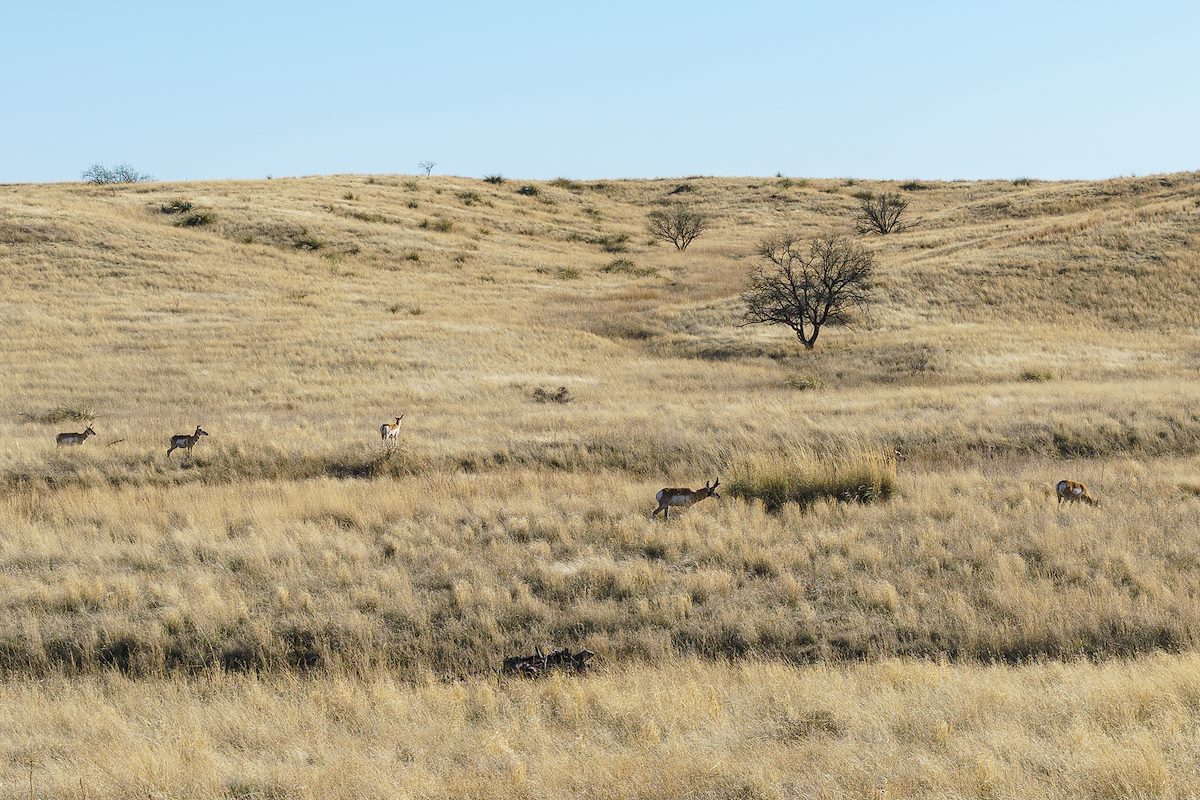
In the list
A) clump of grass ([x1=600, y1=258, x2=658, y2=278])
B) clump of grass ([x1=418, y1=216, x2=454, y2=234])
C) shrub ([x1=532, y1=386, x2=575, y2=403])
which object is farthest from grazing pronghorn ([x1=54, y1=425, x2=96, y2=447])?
clump of grass ([x1=418, y1=216, x2=454, y2=234])

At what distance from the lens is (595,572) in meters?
9.91

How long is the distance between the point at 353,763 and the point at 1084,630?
654 centimetres

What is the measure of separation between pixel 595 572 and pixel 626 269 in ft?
149

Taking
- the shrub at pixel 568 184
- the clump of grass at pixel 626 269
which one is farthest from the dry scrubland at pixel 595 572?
the shrub at pixel 568 184

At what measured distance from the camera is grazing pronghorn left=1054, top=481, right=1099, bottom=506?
1205 centimetres

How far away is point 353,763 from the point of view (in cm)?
585

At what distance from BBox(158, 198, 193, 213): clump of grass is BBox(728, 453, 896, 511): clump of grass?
54526 mm

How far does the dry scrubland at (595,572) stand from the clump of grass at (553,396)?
744 millimetres

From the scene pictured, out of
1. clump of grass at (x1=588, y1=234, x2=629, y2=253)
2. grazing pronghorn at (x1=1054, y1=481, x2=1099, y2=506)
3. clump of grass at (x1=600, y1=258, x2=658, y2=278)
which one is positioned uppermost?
Result: clump of grass at (x1=588, y1=234, x2=629, y2=253)

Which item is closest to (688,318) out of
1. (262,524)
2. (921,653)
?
(262,524)

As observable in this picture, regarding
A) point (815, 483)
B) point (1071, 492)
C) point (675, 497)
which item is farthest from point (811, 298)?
point (675, 497)

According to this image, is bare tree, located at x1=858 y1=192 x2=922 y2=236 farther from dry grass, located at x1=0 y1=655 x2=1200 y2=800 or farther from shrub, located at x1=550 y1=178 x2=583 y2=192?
dry grass, located at x1=0 y1=655 x2=1200 y2=800

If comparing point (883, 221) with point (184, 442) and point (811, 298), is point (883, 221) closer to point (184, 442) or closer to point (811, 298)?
point (811, 298)

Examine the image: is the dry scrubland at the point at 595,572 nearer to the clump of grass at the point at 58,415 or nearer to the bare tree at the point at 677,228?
the clump of grass at the point at 58,415
